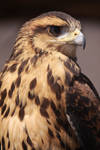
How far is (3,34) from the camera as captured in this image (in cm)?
288

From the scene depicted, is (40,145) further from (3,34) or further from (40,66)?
(3,34)

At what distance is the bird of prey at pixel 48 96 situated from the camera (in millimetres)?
1818

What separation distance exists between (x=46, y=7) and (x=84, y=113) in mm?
1142

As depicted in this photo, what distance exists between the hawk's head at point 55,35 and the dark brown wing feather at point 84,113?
15 centimetres

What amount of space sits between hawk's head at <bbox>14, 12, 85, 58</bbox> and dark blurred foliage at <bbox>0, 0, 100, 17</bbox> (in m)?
0.77

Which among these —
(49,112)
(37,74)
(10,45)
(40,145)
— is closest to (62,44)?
(37,74)

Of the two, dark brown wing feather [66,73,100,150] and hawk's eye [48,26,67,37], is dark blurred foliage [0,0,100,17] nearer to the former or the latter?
hawk's eye [48,26,67,37]

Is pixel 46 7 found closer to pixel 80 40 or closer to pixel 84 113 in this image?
pixel 80 40

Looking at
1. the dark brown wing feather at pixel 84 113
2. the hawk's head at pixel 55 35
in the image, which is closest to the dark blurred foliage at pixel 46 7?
the hawk's head at pixel 55 35

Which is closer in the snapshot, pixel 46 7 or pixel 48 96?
pixel 48 96

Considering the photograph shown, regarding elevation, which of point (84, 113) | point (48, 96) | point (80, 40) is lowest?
point (84, 113)

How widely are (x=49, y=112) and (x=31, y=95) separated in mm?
100

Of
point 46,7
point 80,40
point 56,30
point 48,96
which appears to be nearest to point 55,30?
point 56,30

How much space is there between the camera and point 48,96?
1842 millimetres
